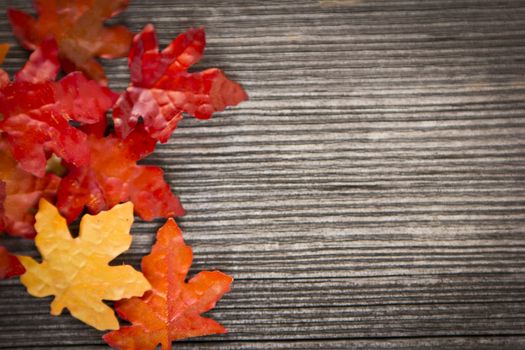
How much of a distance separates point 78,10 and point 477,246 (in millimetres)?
781

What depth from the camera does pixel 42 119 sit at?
97 centimetres

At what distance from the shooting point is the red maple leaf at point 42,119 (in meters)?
0.97

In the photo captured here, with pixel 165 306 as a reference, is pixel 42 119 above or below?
above

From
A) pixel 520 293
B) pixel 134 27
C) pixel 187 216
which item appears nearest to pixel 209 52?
pixel 134 27

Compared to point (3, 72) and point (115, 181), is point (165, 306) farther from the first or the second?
point (3, 72)

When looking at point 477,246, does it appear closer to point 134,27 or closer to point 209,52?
point 209,52

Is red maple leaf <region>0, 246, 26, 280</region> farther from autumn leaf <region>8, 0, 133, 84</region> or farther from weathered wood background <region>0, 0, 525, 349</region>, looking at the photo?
Result: autumn leaf <region>8, 0, 133, 84</region>

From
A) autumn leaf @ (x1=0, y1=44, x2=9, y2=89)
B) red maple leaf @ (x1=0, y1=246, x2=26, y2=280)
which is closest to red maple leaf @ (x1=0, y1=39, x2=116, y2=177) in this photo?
autumn leaf @ (x1=0, y1=44, x2=9, y2=89)

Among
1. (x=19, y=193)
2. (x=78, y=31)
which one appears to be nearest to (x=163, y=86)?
(x=78, y=31)

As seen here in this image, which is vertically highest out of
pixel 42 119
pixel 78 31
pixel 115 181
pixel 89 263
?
pixel 78 31

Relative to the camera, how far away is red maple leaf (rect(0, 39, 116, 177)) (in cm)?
97

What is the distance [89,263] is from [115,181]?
0.14 metres

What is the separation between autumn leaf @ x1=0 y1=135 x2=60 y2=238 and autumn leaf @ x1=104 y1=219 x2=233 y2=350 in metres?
0.20

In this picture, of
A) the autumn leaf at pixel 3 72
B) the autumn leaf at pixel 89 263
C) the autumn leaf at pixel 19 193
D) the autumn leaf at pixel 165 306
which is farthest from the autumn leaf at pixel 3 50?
the autumn leaf at pixel 165 306
